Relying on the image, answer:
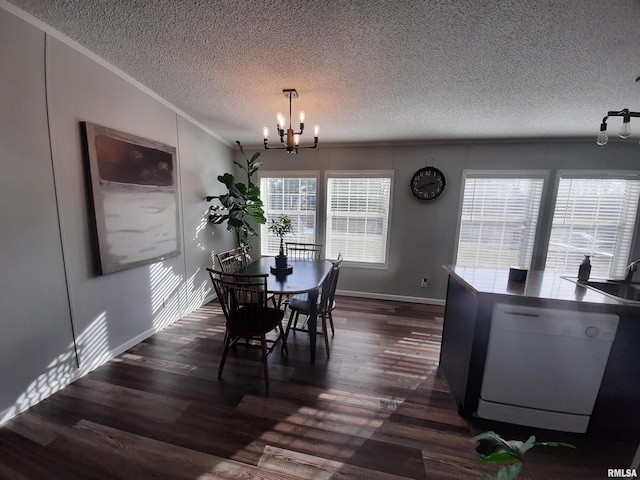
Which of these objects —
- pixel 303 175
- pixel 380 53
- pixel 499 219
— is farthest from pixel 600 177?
pixel 303 175

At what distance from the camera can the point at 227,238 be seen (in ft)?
13.0

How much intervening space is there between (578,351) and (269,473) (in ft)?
6.35

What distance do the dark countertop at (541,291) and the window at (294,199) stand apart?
8.08 ft

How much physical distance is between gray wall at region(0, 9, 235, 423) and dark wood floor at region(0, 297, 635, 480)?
271 millimetres

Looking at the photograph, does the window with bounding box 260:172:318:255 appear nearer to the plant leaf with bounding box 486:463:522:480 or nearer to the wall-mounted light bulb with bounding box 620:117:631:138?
the wall-mounted light bulb with bounding box 620:117:631:138

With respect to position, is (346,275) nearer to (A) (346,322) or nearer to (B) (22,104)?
→ (A) (346,322)

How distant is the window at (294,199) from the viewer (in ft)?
12.7

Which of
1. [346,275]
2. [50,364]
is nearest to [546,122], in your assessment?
[346,275]

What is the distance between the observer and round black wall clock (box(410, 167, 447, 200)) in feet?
11.2

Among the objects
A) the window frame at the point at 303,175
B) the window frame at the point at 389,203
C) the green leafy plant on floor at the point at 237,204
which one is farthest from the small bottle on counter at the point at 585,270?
the green leafy plant on floor at the point at 237,204

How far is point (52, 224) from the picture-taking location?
1722 mm

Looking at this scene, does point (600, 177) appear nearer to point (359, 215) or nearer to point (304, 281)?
point (359, 215)

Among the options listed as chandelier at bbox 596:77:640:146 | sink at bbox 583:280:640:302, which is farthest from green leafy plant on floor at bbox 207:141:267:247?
sink at bbox 583:280:640:302

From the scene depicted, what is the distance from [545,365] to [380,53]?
7.60 feet
